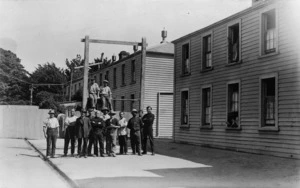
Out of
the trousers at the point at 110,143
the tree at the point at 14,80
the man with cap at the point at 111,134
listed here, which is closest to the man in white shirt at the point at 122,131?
the man with cap at the point at 111,134

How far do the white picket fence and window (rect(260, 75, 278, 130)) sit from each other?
18.5 meters

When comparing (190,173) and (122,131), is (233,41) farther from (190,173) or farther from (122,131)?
(190,173)

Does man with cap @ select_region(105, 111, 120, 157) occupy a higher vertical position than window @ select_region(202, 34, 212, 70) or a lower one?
lower

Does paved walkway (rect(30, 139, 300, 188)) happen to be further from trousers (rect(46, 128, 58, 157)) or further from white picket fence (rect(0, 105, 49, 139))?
white picket fence (rect(0, 105, 49, 139))

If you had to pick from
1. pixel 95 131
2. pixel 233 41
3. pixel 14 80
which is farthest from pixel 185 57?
pixel 14 80

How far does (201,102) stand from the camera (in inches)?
776

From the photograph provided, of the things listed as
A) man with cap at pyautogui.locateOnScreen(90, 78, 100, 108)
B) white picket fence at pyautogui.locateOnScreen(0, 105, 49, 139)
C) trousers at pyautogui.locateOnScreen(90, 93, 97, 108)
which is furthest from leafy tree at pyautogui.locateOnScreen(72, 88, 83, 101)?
trousers at pyautogui.locateOnScreen(90, 93, 97, 108)

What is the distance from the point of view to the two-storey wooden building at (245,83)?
1360cm

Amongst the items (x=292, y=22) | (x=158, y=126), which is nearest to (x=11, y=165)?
(x=292, y=22)

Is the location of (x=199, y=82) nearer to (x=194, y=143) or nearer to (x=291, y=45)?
(x=194, y=143)

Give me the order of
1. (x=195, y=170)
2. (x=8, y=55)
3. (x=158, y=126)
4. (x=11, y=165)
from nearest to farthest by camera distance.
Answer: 1. (x=195, y=170)
2. (x=11, y=165)
3. (x=158, y=126)
4. (x=8, y=55)

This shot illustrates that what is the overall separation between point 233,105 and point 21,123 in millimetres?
17589

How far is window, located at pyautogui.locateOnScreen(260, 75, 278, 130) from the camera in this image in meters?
14.6

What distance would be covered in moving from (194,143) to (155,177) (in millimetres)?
11427
